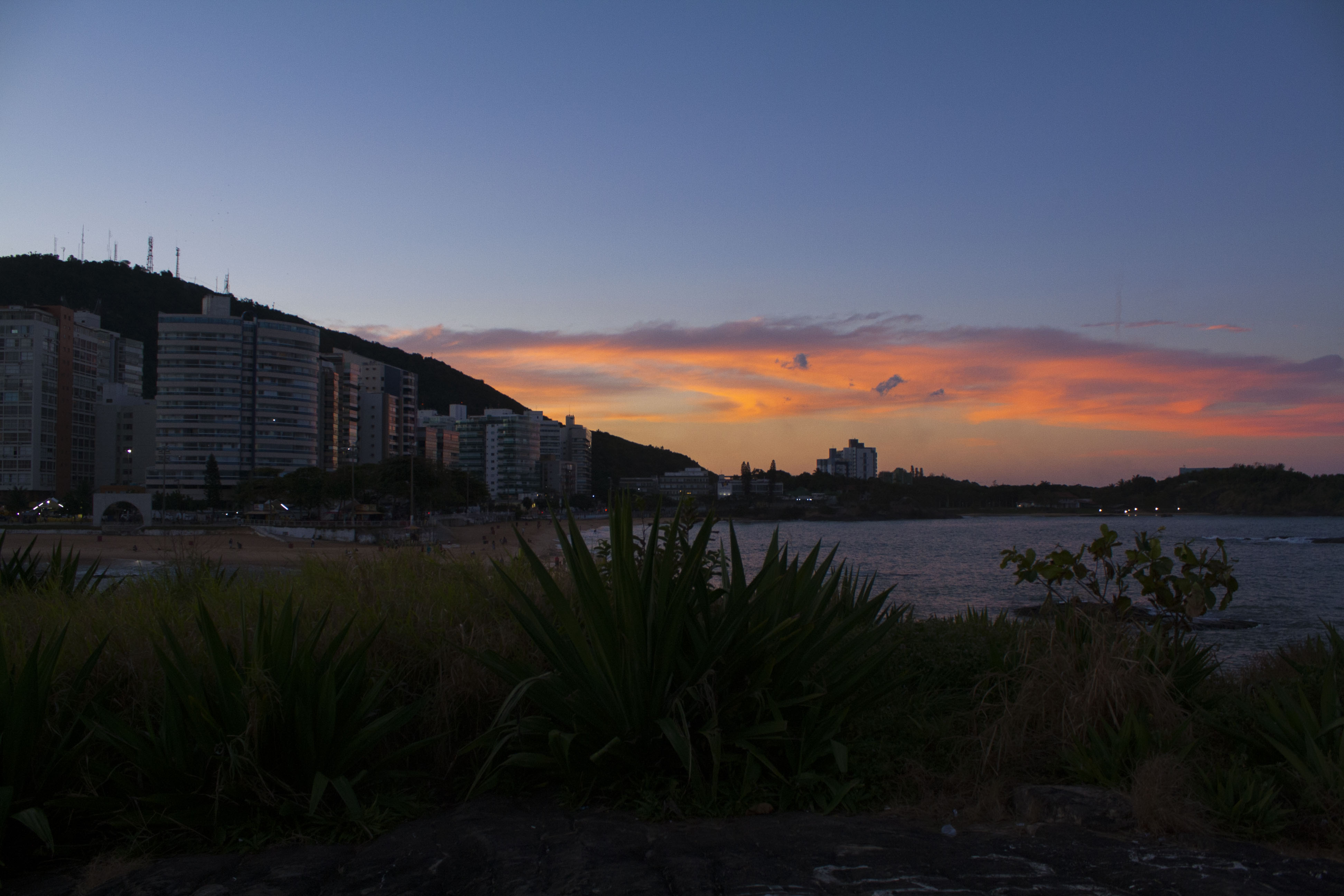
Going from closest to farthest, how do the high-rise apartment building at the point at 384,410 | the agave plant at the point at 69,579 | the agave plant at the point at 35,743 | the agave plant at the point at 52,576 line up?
the agave plant at the point at 35,743 < the agave plant at the point at 69,579 < the agave plant at the point at 52,576 < the high-rise apartment building at the point at 384,410

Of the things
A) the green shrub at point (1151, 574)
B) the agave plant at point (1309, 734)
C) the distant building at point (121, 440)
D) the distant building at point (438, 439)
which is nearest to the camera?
the agave plant at point (1309, 734)

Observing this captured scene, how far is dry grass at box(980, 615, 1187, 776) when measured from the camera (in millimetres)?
4148

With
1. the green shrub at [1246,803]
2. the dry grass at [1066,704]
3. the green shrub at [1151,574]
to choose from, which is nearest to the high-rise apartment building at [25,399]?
the green shrub at [1151,574]

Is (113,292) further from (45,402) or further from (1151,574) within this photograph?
(1151,574)

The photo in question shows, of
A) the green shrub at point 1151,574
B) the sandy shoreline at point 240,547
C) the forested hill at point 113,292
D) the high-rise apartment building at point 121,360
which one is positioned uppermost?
the forested hill at point 113,292

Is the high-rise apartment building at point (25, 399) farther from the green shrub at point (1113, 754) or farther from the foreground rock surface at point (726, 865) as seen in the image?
the green shrub at point (1113, 754)

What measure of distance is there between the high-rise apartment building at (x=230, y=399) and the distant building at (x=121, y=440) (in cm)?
710

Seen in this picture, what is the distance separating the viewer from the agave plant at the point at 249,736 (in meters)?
3.60

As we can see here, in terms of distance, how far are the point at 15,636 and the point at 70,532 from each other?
6869cm

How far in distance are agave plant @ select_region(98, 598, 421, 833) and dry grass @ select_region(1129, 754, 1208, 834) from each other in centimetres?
323

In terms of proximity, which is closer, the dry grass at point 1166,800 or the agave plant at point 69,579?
the dry grass at point 1166,800

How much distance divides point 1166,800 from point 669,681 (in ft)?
7.13

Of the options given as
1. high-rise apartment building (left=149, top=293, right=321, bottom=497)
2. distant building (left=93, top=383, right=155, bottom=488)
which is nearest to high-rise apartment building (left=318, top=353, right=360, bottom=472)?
high-rise apartment building (left=149, top=293, right=321, bottom=497)

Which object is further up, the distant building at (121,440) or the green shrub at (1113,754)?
the distant building at (121,440)
